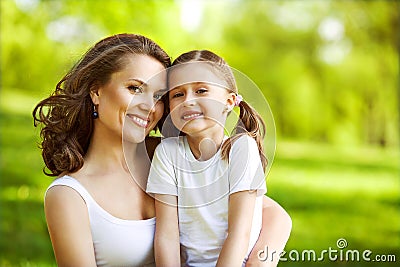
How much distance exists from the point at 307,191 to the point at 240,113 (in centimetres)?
410

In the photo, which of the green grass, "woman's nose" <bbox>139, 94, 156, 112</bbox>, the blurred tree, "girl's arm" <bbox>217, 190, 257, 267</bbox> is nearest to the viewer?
"girl's arm" <bbox>217, 190, 257, 267</bbox>

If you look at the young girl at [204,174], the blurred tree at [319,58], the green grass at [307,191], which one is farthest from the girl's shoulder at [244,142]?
the blurred tree at [319,58]

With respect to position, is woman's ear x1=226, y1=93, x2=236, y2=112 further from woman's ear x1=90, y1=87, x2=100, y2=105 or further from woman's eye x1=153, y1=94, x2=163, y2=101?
woman's ear x1=90, y1=87, x2=100, y2=105

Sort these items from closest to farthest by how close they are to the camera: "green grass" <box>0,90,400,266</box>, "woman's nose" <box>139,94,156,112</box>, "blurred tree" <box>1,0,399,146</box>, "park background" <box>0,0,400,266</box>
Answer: "woman's nose" <box>139,94,156,112</box> → "green grass" <box>0,90,400,266</box> → "park background" <box>0,0,400,266</box> → "blurred tree" <box>1,0,399,146</box>

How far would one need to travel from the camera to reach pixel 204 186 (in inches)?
61.9

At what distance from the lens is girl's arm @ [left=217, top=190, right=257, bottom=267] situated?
1.50m

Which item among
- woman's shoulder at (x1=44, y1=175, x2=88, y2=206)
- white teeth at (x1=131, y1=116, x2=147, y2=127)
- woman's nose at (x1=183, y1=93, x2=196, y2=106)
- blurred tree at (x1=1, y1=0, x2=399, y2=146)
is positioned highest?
blurred tree at (x1=1, y1=0, x2=399, y2=146)

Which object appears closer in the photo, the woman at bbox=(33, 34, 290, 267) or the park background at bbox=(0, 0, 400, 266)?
the woman at bbox=(33, 34, 290, 267)

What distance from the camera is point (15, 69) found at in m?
5.91

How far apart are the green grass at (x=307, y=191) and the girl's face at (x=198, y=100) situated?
3352 millimetres

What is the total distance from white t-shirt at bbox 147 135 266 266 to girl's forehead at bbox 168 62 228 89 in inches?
6.4

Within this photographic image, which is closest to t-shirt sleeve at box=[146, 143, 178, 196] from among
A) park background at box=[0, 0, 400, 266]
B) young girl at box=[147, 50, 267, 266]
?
young girl at box=[147, 50, 267, 266]

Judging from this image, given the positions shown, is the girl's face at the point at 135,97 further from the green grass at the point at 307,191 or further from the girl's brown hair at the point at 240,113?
the green grass at the point at 307,191

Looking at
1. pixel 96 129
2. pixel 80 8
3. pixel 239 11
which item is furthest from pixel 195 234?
pixel 239 11
